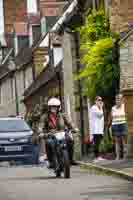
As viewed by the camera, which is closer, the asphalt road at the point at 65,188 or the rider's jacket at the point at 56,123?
the asphalt road at the point at 65,188

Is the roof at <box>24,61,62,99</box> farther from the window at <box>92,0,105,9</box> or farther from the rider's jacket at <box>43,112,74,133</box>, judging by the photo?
the rider's jacket at <box>43,112,74,133</box>

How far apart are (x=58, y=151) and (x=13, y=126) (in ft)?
31.9

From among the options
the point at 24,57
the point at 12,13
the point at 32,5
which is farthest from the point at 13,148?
the point at 12,13

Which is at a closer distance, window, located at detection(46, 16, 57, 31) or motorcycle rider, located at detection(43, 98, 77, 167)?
motorcycle rider, located at detection(43, 98, 77, 167)

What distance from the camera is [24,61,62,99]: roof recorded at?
41.3 metres

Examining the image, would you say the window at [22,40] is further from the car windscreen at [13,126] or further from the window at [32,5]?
the car windscreen at [13,126]

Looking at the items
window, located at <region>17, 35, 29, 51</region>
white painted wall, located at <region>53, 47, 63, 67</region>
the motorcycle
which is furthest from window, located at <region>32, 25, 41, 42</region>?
the motorcycle

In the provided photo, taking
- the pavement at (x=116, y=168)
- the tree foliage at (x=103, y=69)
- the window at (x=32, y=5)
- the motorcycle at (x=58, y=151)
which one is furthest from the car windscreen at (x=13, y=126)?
the window at (x=32, y=5)

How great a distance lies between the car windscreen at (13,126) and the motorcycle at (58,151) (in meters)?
8.75

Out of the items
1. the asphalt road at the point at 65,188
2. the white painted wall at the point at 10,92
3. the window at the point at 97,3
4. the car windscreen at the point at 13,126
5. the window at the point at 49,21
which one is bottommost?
the white painted wall at the point at 10,92

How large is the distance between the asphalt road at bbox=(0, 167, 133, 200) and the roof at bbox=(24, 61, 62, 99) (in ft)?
77.4

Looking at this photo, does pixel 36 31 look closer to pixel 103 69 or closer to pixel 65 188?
Answer: pixel 103 69

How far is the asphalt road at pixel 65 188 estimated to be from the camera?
12.0m

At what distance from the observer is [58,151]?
15.9 metres
